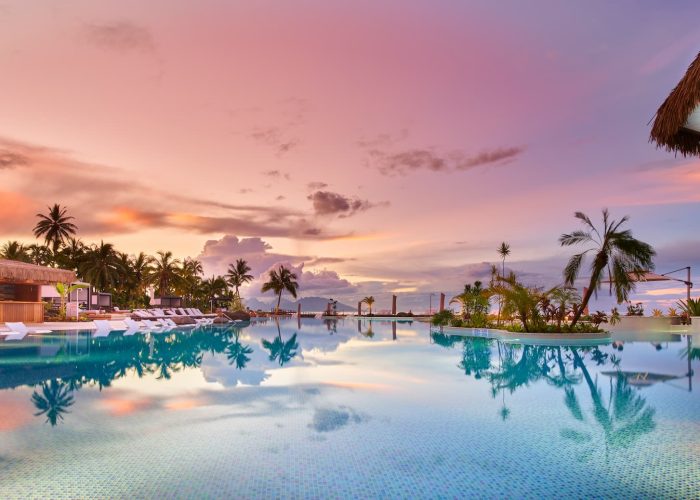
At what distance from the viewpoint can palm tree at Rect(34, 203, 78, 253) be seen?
128ft

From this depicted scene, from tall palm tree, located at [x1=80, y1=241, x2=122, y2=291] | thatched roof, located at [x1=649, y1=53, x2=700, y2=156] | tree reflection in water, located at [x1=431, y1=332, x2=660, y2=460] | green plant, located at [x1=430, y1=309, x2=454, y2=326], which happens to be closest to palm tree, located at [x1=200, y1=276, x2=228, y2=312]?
tall palm tree, located at [x1=80, y1=241, x2=122, y2=291]

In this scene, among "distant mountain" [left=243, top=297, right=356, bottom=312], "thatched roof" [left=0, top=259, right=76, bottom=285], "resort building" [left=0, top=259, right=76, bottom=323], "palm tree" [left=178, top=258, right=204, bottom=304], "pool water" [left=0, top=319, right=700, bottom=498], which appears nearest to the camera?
"pool water" [left=0, top=319, right=700, bottom=498]

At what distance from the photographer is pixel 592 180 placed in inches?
803

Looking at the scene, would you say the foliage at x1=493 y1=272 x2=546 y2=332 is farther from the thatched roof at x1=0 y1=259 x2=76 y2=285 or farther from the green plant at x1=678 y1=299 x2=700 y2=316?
the thatched roof at x1=0 y1=259 x2=76 y2=285

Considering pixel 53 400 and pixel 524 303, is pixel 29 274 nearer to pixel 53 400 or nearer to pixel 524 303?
pixel 53 400

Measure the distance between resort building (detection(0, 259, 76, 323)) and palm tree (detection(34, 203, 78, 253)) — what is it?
15265mm

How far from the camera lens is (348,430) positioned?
222 inches

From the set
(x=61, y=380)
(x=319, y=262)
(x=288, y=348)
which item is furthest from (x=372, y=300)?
(x=61, y=380)

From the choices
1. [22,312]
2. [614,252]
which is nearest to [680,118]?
[614,252]

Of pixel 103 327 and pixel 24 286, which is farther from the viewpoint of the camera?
pixel 24 286

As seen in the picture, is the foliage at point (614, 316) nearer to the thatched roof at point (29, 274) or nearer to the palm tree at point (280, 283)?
the thatched roof at point (29, 274)

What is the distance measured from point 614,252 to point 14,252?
152 ft

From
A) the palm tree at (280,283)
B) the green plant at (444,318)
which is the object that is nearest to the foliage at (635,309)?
the green plant at (444,318)

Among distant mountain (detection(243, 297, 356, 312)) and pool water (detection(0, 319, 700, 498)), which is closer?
pool water (detection(0, 319, 700, 498))
